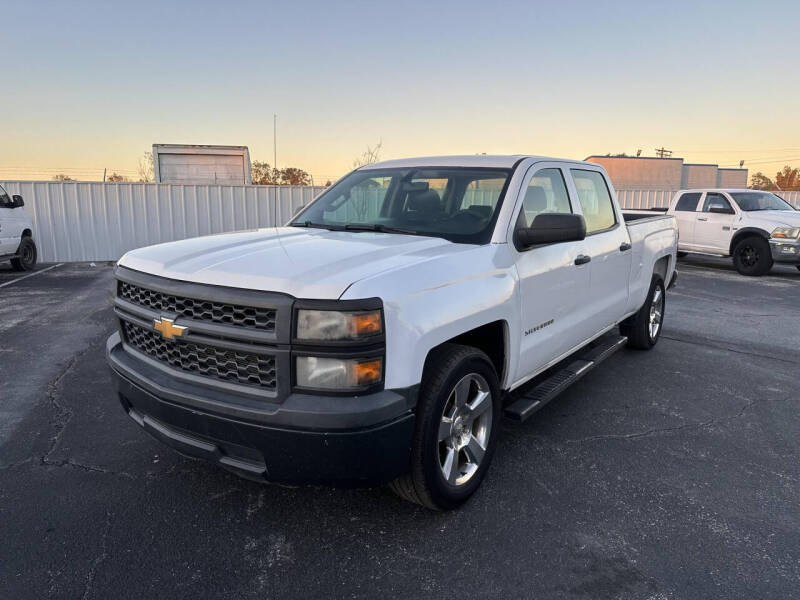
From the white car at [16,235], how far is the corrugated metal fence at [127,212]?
6.93 feet

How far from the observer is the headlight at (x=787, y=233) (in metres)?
11.5

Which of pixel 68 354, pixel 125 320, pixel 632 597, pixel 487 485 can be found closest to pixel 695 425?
pixel 487 485

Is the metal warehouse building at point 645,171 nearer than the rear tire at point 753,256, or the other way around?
the rear tire at point 753,256

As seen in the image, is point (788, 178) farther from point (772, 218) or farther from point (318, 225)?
point (318, 225)

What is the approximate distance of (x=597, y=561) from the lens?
253 cm

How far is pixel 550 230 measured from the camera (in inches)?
122

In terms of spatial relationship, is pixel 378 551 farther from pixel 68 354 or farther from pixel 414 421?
pixel 68 354

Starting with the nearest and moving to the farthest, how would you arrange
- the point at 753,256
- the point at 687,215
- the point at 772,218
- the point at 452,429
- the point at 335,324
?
1. the point at 335,324
2. the point at 452,429
3. the point at 772,218
4. the point at 753,256
5. the point at 687,215

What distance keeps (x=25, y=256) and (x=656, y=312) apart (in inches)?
502

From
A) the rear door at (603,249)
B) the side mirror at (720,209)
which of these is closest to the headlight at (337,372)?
the rear door at (603,249)

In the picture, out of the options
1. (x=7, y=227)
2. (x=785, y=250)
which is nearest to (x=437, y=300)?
(x=785, y=250)

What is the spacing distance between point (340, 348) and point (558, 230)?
5.04 feet

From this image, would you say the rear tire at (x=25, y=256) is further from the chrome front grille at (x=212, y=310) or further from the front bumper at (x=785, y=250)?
the front bumper at (x=785, y=250)

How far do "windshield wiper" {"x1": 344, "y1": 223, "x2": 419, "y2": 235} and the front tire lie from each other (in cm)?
97
